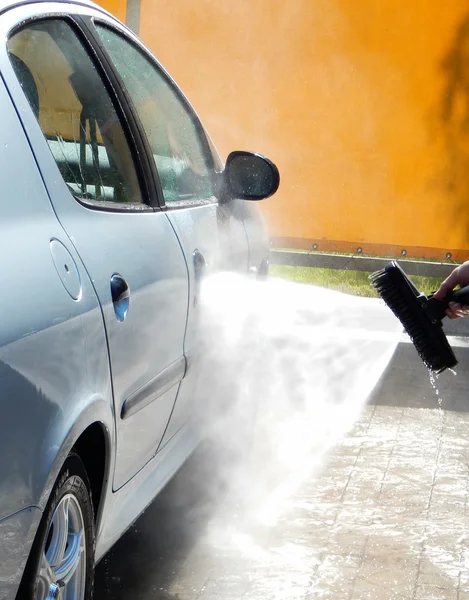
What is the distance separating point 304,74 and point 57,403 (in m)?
6.60

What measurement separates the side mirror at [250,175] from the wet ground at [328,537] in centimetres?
129

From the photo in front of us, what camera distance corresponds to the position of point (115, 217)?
3283 mm

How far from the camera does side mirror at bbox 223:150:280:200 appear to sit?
466 cm

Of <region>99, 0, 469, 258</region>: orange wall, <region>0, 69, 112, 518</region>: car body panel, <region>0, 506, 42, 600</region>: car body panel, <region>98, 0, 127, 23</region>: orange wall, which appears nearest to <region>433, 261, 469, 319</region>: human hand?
<region>0, 69, 112, 518</region>: car body panel

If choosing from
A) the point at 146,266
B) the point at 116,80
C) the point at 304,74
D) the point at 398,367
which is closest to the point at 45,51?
the point at 116,80

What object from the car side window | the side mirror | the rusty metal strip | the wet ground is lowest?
the rusty metal strip

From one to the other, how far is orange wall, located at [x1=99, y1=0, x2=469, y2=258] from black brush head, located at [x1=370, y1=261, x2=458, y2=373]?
15.9 feet

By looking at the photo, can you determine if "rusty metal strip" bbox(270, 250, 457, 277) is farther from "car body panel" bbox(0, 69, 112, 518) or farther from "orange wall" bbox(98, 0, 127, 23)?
"car body panel" bbox(0, 69, 112, 518)

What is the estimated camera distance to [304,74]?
28.8ft

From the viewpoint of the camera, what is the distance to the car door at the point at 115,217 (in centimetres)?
296

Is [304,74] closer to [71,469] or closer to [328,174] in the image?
[328,174]

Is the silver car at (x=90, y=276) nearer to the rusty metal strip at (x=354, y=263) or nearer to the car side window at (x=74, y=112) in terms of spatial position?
the car side window at (x=74, y=112)

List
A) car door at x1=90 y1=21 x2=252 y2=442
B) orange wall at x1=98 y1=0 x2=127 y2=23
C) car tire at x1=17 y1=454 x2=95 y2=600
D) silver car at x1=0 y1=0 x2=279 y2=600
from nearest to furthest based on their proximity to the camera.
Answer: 1. silver car at x1=0 y1=0 x2=279 y2=600
2. car tire at x1=17 y1=454 x2=95 y2=600
3. car door at x1=90 y1=21 x2=252 y2=442
4. orange wall at x1=98 y1=0 x2=127 y2=23

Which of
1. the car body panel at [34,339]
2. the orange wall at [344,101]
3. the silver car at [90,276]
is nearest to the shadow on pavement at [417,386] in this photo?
the orange wall at [344,101]
